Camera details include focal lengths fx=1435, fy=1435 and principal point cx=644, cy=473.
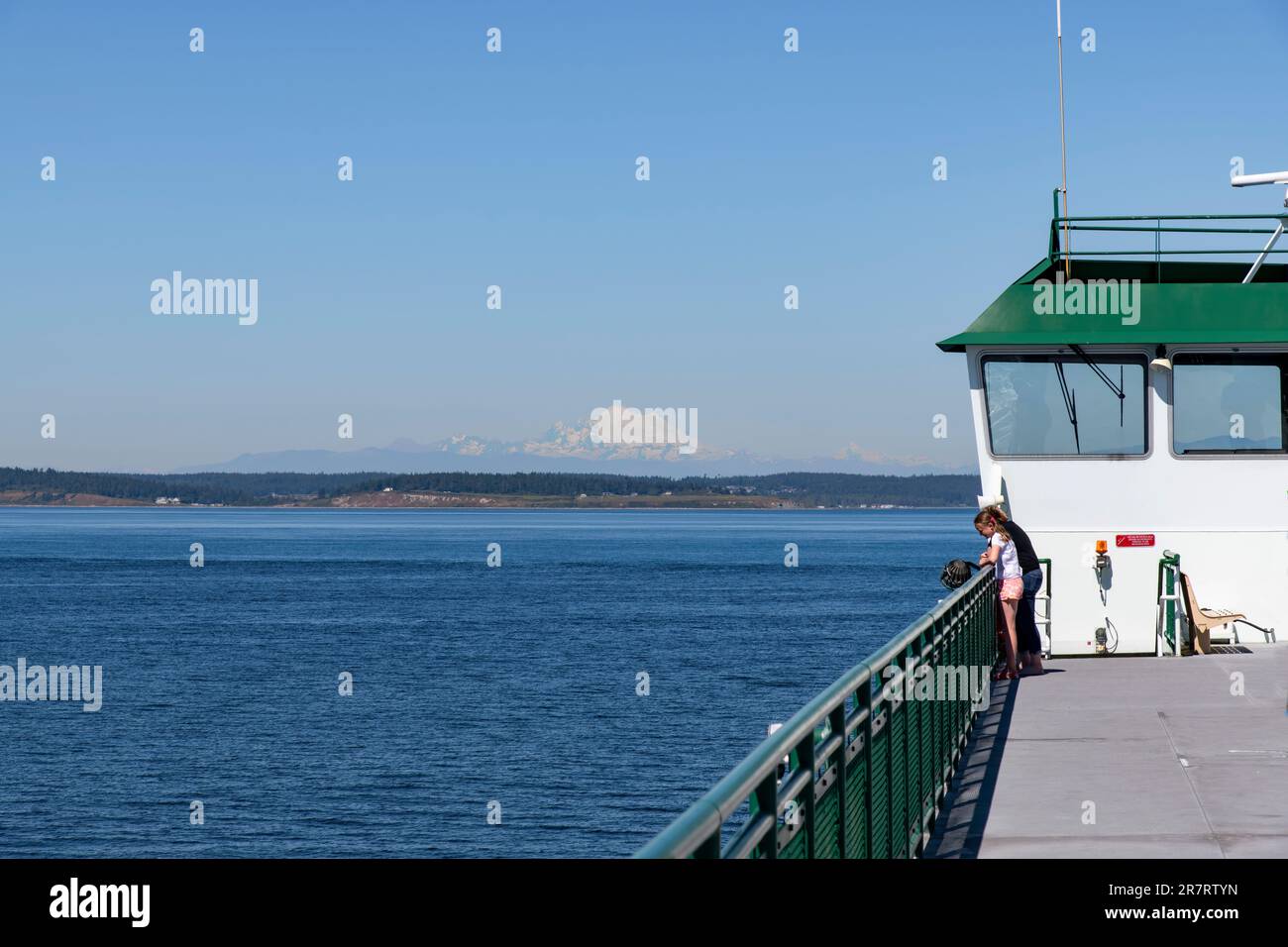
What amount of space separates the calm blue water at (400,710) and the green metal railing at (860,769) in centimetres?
1634

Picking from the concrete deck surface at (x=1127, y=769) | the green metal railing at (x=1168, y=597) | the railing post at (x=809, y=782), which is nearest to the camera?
the railing post at (x=809, y=782)

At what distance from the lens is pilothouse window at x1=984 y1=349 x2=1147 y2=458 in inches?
643

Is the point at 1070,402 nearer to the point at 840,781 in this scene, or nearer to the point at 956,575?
the point at 956,575

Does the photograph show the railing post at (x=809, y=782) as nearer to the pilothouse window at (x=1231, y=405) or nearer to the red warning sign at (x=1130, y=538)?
the red warning sign at (x=1130, y=538)

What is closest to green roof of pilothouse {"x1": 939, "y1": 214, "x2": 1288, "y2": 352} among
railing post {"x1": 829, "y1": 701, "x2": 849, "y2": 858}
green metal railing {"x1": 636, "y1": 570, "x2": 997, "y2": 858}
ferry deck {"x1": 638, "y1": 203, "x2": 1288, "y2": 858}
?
ferry deck {"x1": 638, "y1": 203, "x2": 1288, "y2": 858}

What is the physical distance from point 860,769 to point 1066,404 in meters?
10.9

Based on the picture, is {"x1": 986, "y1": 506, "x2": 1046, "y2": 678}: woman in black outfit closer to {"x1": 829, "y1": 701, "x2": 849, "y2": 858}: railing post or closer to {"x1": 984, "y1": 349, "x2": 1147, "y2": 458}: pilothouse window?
{"x1": 984, "y1": 349, "x2": 1147, "y2": 458}: pilothouse window

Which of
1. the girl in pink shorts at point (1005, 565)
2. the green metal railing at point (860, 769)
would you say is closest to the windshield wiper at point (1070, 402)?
the girl in pink shorts at point (1005, 565)

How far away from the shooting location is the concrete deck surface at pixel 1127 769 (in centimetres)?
784

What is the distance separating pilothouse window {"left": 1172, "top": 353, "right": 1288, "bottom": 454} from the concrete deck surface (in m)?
2.84

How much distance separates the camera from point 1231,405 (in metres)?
16.6

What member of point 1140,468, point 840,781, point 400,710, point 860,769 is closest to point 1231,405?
point 1140,468
